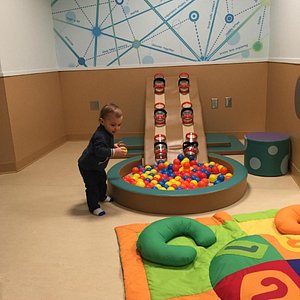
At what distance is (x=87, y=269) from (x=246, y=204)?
1532 millimetres

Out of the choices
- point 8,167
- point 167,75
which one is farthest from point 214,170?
point 8,167

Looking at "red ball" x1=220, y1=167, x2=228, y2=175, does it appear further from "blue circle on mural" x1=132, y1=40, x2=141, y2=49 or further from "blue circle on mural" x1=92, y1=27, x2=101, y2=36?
"blue circle on mural" x1=92, y1=27, x2=101, y2=36

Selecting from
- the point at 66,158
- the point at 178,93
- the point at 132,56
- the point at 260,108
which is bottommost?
the point at 66,158

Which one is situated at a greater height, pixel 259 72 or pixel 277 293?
pixel 259 72

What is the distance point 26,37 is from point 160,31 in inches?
76.0

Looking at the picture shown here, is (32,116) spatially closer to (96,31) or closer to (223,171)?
(96,31)

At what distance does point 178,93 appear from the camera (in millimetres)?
5027

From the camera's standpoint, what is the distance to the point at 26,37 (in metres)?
4.70

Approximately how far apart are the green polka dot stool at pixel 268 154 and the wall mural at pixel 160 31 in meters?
2.01

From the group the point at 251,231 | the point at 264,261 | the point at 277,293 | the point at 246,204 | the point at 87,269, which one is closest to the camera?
the point at 277,293

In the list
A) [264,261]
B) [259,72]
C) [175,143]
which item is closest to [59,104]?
[175,143]

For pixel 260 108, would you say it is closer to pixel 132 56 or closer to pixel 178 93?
pixel 178 93

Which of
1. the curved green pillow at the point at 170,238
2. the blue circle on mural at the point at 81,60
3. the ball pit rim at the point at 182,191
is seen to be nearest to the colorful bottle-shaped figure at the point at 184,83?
the blue circle on mural at the point at 81,60

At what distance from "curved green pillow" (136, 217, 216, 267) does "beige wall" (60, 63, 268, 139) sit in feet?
10.9
